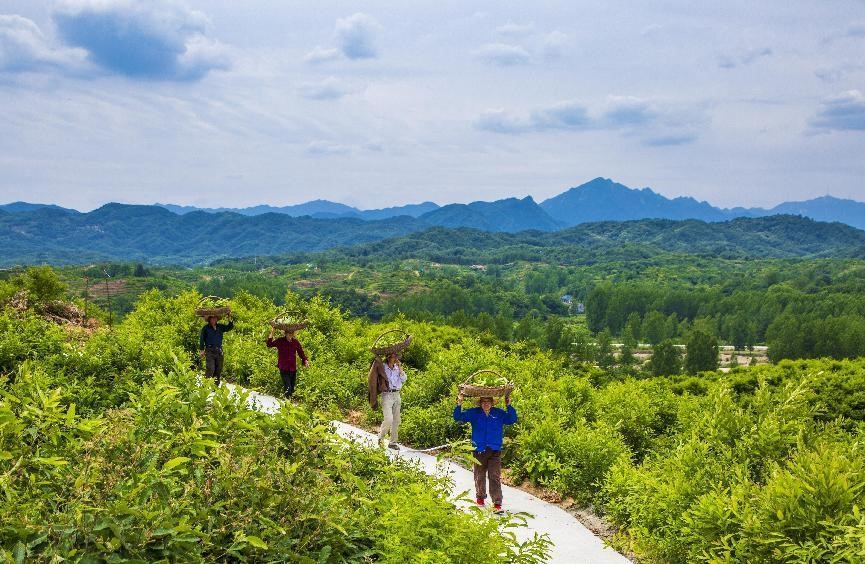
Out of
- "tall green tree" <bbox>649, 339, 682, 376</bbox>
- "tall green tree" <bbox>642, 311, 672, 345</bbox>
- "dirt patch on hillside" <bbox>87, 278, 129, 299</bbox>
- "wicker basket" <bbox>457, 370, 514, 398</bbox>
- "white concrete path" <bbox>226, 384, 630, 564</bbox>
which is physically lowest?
"tall green tree" <bbox>642, 311, 672, 345</bbox>

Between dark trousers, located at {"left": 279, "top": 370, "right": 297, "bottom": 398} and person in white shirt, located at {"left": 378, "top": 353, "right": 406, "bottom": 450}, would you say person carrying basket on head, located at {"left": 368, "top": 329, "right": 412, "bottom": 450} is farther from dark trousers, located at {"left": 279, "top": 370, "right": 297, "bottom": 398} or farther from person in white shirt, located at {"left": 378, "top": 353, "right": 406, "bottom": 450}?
dark trousers, located at {"left": 279, "top": 370, "right": 297, "bottom": 398}

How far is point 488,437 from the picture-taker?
7207mm

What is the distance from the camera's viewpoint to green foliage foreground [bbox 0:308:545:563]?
333 cm

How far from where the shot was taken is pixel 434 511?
4.36 m

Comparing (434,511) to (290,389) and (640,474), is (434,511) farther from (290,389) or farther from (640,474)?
(290,389)

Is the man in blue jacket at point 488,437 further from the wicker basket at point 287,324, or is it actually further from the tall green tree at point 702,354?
the tall green tree at point 702,354

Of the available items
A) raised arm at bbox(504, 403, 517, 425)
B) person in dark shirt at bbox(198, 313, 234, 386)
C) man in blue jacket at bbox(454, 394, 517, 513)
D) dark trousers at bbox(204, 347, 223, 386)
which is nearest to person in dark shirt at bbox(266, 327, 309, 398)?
person in dark shirt at bbox(198, 313, 234, 386)

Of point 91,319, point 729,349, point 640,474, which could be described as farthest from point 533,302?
point 640,474

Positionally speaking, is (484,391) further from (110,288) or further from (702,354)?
(110,288)

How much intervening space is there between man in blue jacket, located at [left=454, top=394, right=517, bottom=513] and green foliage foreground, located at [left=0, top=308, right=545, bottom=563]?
1556 mm

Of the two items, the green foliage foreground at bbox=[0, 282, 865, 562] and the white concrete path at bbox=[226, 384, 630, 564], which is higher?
the green foliage foreground at bbox=[0, 282, 865, 562]

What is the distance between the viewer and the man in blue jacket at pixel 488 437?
7.19 metres

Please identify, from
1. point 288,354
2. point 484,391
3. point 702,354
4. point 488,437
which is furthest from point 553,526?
point 702,354

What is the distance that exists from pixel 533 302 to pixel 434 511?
15174 centimetres
